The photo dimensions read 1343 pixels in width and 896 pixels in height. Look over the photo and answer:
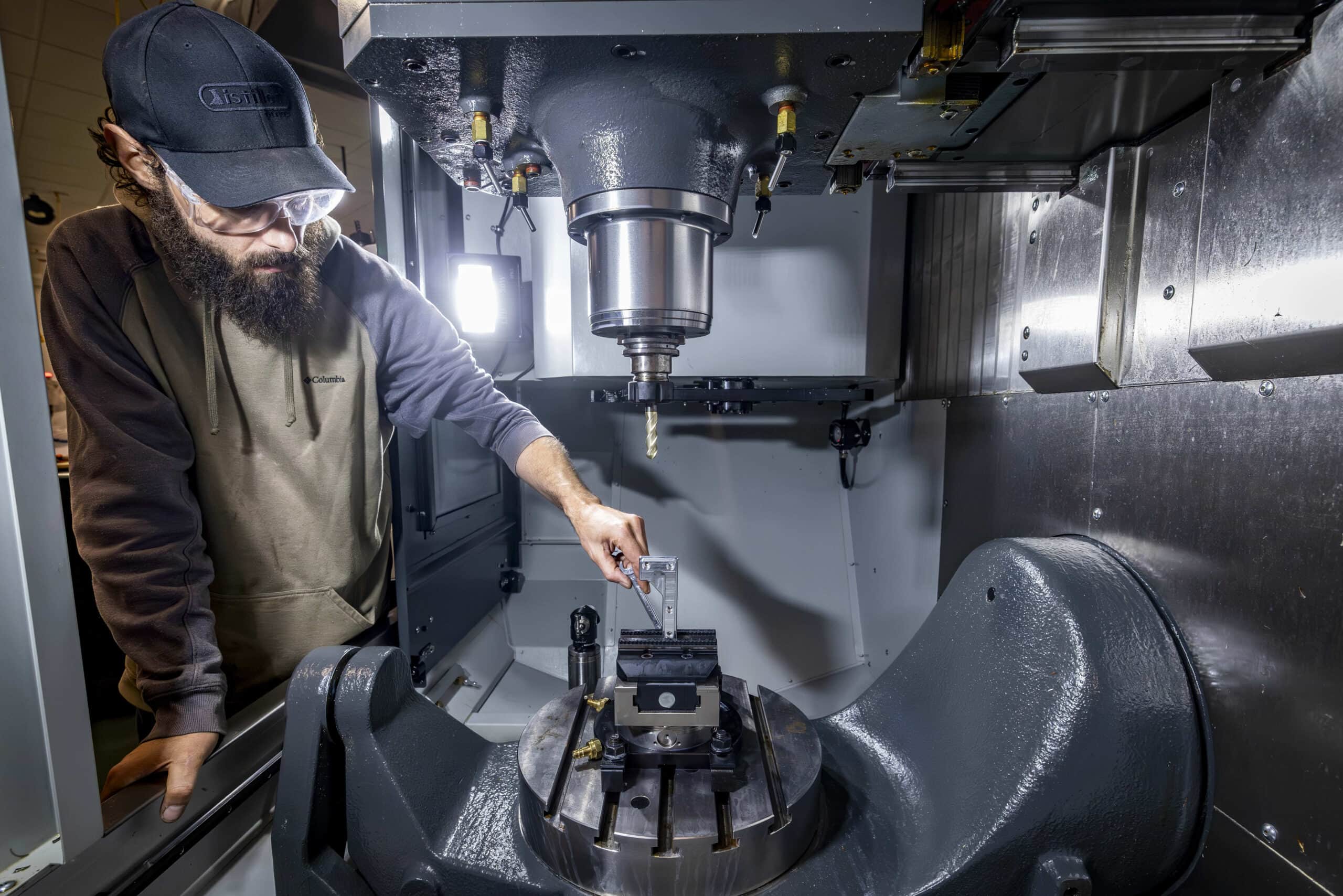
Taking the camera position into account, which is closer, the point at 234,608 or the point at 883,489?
the point at 234,608

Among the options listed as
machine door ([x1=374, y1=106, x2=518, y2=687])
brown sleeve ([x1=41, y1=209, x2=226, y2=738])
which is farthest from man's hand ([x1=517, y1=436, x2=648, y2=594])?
brown sleeve ([x1=41, y1=209, x2=226, y2=738])

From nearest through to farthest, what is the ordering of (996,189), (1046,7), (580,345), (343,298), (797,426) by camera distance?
(1046,7)
(996,189)
(343,298)
(580,345)
(797,426)

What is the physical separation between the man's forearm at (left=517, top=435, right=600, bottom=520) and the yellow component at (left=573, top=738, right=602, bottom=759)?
1.52 feet

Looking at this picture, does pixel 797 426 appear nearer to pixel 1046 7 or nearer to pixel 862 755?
pixel 862 755

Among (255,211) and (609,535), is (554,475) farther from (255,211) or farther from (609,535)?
(255,211)

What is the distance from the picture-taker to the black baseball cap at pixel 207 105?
0.81 metres

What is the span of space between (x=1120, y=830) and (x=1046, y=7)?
70cm

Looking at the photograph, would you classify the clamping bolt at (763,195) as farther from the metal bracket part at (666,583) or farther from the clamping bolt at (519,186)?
the metal bracket part at (666,583)

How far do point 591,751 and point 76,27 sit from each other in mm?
3111

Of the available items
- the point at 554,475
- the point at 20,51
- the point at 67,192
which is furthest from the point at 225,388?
the point at 67,192

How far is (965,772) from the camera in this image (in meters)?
0.58

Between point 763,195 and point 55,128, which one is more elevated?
point 55,128

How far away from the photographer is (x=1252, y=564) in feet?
1.65

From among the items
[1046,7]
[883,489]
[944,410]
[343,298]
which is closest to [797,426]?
[883,489]
